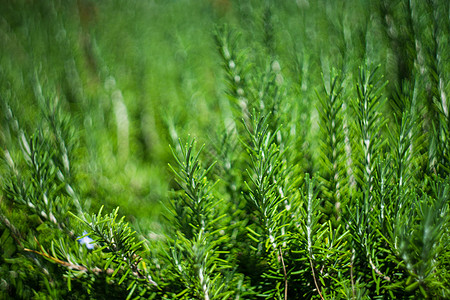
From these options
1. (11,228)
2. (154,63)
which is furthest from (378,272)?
(154,63)

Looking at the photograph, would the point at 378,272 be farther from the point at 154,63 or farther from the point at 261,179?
the point at 154,63

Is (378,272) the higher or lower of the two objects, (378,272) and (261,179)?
the lower

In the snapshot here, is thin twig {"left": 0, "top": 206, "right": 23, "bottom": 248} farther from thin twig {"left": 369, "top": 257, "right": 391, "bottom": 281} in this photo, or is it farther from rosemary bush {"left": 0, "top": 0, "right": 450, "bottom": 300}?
thin twig {"left": 369, "top": 257, "right": 391, "bottom": 281}

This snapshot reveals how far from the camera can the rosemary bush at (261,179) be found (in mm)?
350

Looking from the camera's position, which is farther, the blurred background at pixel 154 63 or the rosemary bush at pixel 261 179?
the blurred background at pixel 154 63

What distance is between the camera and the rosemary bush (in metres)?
0.35

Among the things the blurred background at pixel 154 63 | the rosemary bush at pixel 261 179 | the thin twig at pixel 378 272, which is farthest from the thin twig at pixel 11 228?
the thin twig at pixel 378 272

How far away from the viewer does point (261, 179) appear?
342 mm

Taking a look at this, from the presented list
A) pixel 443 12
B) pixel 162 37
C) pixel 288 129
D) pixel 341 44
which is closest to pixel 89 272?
pixel 288 129

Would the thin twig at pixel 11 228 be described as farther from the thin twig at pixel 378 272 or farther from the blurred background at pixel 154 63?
the thin twig at pixel 378 272

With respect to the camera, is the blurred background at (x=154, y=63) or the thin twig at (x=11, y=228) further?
the blurred background at (x=154, y=63)

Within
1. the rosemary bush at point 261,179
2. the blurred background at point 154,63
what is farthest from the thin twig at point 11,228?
the blurred background at point 154,63

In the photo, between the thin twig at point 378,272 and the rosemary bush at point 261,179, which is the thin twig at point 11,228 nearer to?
the rosemary bush at point 261,179

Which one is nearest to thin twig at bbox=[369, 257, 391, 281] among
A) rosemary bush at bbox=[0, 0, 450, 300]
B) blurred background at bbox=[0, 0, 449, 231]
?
rosemary bush at bbox=[0, 0, 450, 300]
